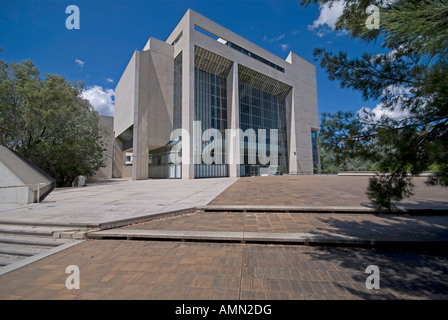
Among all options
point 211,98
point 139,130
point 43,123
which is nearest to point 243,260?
point 43,123

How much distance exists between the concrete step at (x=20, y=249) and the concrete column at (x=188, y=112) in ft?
67.0

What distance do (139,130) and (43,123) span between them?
11864 mm

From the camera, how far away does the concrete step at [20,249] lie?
3.63 m

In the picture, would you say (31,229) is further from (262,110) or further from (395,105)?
(262,110)

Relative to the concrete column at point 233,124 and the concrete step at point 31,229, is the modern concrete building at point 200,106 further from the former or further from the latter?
the concrete step at point 31,229

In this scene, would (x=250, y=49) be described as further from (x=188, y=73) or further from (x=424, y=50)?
(x=424, y=50)

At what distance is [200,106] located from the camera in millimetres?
28703

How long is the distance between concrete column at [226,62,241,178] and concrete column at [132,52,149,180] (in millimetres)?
13078

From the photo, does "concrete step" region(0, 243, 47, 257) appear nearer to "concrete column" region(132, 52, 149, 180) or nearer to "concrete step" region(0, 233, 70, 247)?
"concrete step" region(0, 233, 70, 247)

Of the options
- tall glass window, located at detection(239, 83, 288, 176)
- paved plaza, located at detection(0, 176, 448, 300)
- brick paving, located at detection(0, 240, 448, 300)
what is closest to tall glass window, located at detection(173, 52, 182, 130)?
tall glass window, located at detection(239, 83, 288, 176)

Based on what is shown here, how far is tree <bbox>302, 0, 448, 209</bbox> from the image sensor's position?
213 cm

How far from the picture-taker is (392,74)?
2766mm
